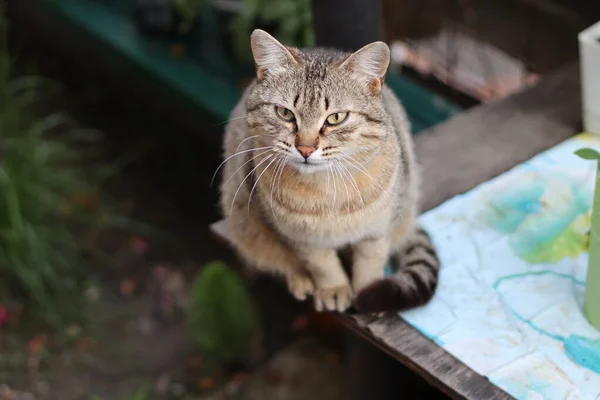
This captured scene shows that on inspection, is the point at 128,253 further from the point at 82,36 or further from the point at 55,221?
the point at 82,36

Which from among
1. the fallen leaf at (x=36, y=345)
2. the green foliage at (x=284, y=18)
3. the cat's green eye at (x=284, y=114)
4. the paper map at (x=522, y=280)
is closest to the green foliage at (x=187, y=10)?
the green foliage at (x=284, y=18)

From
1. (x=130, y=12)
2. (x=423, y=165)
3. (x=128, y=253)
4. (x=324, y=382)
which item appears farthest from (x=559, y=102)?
(x=130, y=12)

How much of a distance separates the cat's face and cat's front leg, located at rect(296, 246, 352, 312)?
8.8 inches

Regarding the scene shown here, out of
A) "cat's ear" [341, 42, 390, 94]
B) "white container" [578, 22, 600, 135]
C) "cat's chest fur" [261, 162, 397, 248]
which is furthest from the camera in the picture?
"white container" [578, 22, 600, 135]

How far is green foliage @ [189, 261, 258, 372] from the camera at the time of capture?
2.21 metres

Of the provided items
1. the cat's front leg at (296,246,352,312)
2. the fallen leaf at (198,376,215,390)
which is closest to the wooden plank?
the cat's front leg at (296,246,352,312)

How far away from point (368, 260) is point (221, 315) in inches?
33.9

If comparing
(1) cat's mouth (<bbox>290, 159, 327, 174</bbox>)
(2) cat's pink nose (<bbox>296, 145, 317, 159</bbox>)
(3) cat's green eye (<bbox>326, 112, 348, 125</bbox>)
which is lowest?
(1) cat's mouth (<bbox>290, 159, 327, 174</bbox>)

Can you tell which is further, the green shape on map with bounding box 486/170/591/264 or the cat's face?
the green shape on map with bounding box 486/170/591/264

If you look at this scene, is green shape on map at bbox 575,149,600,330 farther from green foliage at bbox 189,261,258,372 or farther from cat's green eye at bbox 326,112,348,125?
green foliage at bbox 189,261,258,372

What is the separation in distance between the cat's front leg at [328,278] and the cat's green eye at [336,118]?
0.27 m

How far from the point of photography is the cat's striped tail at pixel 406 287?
1.49 metres

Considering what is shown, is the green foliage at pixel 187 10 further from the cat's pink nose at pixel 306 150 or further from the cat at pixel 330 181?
the cat's pink nose at pixel 306 150

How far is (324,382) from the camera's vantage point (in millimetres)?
2520
